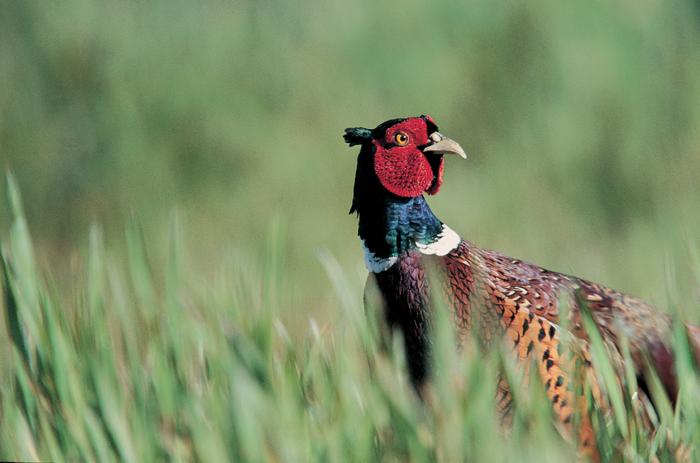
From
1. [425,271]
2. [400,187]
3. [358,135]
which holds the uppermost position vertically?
[358,135]

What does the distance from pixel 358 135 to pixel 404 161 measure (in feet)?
0.51

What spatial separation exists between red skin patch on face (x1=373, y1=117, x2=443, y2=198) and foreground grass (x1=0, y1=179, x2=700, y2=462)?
0.75 m

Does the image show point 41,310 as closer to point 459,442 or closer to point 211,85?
point 459,442

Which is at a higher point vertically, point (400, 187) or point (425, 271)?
point (400, 187)

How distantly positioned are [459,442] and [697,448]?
427mm

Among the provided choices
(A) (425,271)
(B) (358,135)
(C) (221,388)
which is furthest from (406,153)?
(C) (221,388)

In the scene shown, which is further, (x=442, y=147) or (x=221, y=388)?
(x=442, y=147)

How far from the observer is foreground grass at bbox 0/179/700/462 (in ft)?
4.40

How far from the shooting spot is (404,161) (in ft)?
7.94

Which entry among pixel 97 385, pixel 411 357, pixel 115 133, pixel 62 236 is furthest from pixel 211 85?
pixel 97 385

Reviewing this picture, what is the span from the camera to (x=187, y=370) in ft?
5.37

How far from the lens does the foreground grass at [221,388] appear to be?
1.34 meters

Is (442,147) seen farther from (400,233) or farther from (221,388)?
(221,388)

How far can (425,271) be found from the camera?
2.40 m
